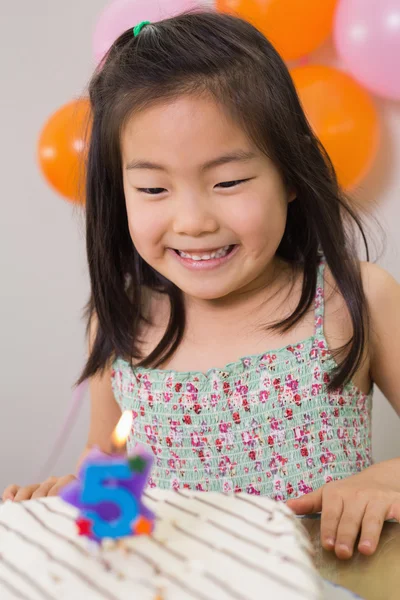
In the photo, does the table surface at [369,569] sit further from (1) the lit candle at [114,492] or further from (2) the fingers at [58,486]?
(2) the fingers at [58,486]

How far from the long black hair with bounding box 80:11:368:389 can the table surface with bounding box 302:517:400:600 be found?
45 centimetres

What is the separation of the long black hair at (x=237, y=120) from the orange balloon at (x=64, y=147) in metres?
0.46

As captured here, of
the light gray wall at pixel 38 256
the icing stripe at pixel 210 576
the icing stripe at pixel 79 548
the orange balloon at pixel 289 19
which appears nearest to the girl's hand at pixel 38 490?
the icing stripe at pixel 79 548

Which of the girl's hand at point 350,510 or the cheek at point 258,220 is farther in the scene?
the cheek at point 258,220

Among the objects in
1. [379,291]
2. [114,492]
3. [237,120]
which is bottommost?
[114,492]

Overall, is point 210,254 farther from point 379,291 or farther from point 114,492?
point 114,492

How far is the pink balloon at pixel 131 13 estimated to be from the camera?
60.3 inches

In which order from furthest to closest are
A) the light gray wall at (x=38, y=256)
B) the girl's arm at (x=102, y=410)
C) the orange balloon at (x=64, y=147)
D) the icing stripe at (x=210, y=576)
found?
1. the light gray wall at (x=38, y=256)
2. the orange balloon at (x=64, y=147)
3. the girl's arm at (x=102, y=410)
4. the icing stripe at (x=210, y=576)

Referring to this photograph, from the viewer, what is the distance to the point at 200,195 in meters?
0.90

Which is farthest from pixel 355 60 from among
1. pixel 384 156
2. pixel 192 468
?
pixel 192 468

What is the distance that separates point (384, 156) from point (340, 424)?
78 cm

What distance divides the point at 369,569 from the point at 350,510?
9 cm

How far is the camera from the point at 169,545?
1.75 feet

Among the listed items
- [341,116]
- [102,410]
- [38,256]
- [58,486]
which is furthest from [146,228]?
[38,256]
